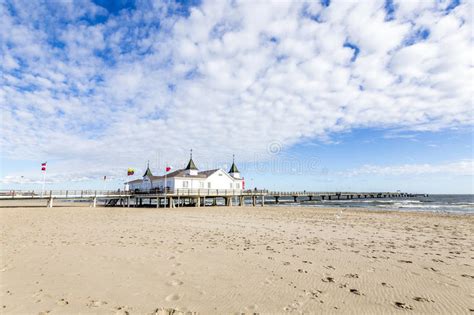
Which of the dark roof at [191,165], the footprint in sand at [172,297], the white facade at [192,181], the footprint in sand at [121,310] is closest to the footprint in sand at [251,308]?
the footprint in sand at [172,297]

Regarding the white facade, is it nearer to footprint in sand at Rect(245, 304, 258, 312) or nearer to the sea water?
the sea water

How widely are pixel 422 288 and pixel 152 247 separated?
25.9 ft

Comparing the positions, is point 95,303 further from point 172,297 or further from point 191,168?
point 191,168

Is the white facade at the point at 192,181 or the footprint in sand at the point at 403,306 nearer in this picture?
the footprint in sand at the point at 403,306

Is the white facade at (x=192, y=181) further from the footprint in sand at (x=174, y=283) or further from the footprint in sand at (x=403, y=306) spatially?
the footprint in sand at (x=403, y=306)

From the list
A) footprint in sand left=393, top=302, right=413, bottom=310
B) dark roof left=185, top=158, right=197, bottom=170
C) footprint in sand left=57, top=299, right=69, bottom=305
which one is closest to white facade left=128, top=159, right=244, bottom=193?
dark roof left=185, top=158, right=197, bottom=170

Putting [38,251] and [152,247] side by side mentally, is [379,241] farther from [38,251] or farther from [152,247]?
[38,251]

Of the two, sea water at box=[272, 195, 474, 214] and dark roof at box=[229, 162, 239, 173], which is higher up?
dark roof at box=[229, 162, 239, 173]

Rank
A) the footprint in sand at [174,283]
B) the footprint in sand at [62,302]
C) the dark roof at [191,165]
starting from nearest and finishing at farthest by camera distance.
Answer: the footprint in sand at [62,302] < the footprint in sand at [174,283] < the dark roof at [191,165]

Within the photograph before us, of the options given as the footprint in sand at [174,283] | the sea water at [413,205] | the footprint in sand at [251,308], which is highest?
the footprint in sand at [174,283]

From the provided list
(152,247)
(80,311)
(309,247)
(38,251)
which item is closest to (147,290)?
(80,311)

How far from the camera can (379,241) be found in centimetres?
1139

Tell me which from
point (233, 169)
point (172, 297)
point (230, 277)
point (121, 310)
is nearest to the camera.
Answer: point (121, 310)

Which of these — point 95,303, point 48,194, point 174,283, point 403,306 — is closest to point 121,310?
point 95,303
